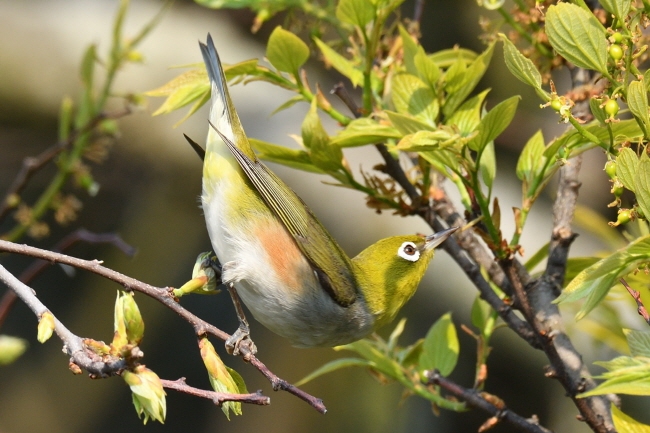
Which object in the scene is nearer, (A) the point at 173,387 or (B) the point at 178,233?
(A) the point at 173,387

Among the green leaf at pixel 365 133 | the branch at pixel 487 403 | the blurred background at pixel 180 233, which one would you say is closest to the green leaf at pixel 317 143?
the green leaf at pixel 365 133

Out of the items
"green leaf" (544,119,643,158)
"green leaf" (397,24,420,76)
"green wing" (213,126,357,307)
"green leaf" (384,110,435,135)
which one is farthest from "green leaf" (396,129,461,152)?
"green wing" (213,126,357,307)

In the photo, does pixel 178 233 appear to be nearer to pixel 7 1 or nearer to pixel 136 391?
pixel 7 1

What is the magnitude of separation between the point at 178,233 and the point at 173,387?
11.5 ft

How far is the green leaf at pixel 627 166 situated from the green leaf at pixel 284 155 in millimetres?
690

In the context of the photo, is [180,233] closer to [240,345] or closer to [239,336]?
[239,336]

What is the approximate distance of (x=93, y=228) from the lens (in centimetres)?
421

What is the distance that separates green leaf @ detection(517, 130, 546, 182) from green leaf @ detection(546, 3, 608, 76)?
48 cm

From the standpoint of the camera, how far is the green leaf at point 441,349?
5.15 ft

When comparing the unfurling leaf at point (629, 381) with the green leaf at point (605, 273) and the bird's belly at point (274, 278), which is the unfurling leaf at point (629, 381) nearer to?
the green leaf at point (605, 273)

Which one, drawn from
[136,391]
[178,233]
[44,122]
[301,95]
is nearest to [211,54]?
[301,95]

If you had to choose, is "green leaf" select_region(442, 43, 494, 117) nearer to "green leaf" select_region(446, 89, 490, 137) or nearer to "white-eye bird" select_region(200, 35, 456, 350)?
"green leaf" select_region(446, 89, 490, 137)

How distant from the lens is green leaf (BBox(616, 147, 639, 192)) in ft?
2.80

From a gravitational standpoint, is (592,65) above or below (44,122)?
above
